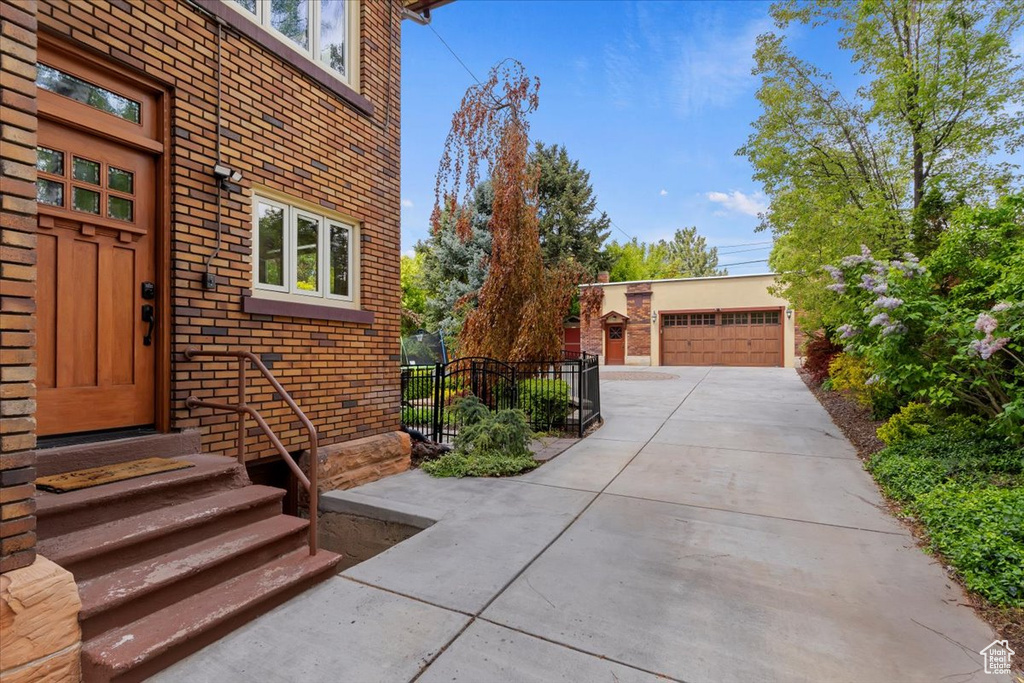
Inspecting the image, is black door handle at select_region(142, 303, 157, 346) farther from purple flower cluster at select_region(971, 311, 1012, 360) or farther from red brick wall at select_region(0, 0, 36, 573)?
purple flower cluster at select_region(971, 311, 1012, 360)

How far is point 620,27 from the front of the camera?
1068 centimetres

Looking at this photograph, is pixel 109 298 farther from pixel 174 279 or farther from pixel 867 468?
pixel 867 468

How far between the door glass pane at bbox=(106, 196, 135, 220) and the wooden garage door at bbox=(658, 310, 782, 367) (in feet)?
71.0

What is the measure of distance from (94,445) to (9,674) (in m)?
1.48

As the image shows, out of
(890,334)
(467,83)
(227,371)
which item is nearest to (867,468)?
(890,334)

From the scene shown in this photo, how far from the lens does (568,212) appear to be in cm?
2503

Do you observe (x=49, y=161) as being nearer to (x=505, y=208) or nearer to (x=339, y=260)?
(x=339, y=260)

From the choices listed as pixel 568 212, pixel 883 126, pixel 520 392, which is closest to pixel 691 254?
pixel 568 212

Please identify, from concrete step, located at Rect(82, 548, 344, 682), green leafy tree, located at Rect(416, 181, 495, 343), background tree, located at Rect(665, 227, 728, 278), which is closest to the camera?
concrete step, located at Rect(82, 548, 344, 682)

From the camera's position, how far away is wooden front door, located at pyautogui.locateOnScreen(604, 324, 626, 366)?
2369 centimetres

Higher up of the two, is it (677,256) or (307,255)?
(677,256)

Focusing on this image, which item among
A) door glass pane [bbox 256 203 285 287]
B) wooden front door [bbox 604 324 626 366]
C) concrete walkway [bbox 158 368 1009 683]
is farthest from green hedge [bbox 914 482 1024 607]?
wooden front door [bbox 604 324 626 366]

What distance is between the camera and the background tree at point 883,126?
266 inches
